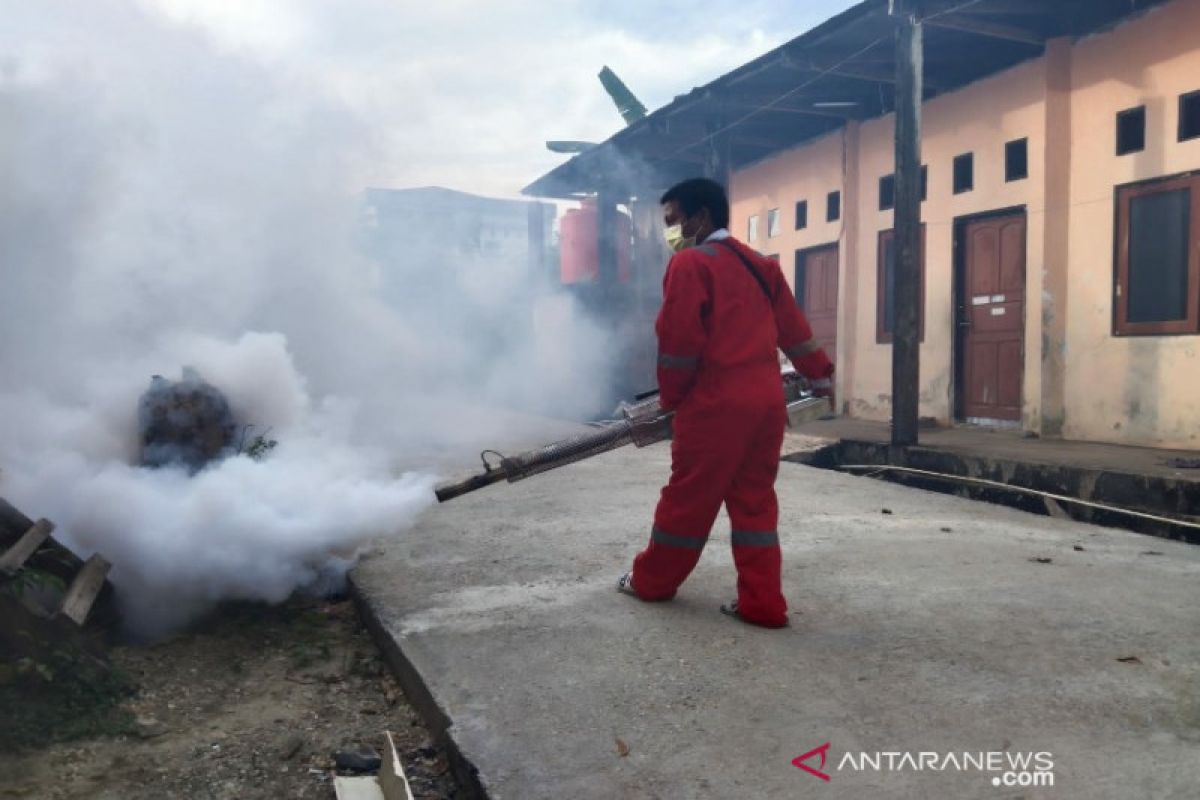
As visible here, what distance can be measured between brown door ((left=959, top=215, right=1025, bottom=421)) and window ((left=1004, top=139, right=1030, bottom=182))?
1.24 ft

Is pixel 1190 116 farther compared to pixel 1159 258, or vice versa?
pixel 1159 258

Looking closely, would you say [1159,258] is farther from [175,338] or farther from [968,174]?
[175,338]

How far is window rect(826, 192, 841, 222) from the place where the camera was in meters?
10.9

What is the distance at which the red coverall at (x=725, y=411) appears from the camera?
3145mm

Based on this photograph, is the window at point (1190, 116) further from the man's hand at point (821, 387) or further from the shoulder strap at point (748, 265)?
the shoulder strap at point (748, 265)

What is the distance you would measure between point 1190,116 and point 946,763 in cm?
675

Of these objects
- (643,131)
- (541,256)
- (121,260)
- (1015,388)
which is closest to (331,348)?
(121,260)

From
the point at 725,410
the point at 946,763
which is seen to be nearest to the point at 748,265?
the point at 725,410

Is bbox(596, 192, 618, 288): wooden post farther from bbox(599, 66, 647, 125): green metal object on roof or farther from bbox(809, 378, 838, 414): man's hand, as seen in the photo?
bbox(809, 378, 838, 414): man's hand

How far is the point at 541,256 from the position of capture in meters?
17.7

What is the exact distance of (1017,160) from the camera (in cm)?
838

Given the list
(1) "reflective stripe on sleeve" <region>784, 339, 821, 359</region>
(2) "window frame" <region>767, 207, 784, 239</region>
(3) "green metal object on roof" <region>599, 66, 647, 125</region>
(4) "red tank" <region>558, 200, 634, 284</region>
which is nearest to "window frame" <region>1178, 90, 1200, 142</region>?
(1) "reflective stripe on sleeve" <region>784, 339, 821, 359</region>

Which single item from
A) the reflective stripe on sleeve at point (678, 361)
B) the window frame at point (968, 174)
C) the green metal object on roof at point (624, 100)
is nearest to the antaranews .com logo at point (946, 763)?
the reflective stripe on sleeve at point (678, 361)

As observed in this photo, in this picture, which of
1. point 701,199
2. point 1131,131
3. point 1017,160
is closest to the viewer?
point 701,199
